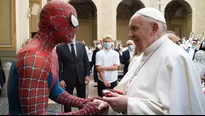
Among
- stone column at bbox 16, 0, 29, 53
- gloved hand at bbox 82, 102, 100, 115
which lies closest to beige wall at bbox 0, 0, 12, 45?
stone column at bbox 16, 0, 29, 53

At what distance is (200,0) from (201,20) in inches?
78.2

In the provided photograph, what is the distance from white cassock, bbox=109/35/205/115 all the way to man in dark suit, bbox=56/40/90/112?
3291 millimetres

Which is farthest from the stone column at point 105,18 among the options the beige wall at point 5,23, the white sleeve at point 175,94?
the white sleeve at point 175,94

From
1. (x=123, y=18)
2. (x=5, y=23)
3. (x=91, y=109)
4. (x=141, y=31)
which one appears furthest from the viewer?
(x=123, y=18)

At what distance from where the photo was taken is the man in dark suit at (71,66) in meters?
5.34

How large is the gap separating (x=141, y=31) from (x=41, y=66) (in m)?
0.91

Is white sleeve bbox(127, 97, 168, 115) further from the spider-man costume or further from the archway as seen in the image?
the archway

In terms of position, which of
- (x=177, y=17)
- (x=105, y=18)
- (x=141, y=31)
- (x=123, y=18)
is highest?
(x=177, y=17)

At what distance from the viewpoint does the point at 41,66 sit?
5.70 ft

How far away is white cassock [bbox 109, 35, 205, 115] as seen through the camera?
1.86 metres

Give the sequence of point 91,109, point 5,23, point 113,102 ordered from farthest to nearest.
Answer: point 5,23, point 113,102, point 91,109

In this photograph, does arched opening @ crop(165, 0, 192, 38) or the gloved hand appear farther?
arched opening @ crop(165, 0, 192, 38)

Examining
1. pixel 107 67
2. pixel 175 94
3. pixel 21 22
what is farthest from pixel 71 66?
pixel 21 22

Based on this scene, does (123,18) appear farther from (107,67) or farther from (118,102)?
(118,102)
